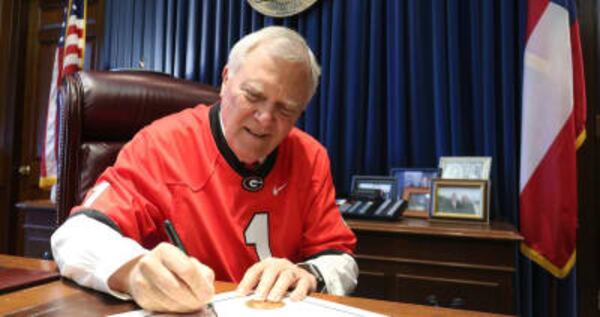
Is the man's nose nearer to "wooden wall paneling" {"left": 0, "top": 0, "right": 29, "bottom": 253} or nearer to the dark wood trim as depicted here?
the dark wood trim

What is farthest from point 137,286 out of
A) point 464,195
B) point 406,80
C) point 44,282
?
point 406,80

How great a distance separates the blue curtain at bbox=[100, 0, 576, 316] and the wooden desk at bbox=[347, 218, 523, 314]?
464mm

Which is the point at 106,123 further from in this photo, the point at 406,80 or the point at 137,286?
the point at 406,80

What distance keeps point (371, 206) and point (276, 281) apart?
1.16 m

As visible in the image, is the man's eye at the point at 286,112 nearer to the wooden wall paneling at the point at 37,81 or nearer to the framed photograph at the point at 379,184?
the framed photograph at the point at 379,184

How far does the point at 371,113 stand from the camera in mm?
2193

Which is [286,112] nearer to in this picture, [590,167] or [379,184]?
[379,184]

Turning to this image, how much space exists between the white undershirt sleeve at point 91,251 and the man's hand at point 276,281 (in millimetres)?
179

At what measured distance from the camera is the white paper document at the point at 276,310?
594 mm

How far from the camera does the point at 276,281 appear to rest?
28.8 inches

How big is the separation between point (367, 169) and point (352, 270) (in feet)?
4.04

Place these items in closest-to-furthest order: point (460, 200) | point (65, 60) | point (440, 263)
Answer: point (440, 263) → point (460, 200) → point (65, 60)

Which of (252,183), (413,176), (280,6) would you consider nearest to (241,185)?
(252,183)

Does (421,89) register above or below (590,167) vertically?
above
